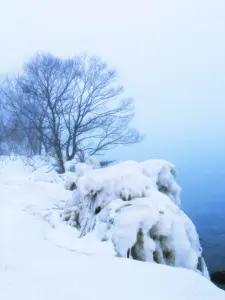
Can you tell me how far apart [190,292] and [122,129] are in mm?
15803

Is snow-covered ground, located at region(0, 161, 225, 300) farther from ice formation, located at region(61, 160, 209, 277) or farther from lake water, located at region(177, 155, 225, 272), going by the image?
lake water, located at region(177, 155, 225, 272)

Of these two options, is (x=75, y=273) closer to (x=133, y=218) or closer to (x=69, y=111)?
(x=133, y=218)

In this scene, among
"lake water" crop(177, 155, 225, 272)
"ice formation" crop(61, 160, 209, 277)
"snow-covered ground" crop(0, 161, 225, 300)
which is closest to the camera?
"snow-covered ground" crop(0, 161, 225, 300)

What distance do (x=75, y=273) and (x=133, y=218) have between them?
1.63 meters

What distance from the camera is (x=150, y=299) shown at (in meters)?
3.07

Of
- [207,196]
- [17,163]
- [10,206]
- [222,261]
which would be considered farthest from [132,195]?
[207,196]

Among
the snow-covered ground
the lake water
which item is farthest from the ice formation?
the lake water

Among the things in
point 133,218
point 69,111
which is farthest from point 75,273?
point 69,111

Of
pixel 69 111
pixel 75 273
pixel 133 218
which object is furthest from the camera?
pixel 69 111

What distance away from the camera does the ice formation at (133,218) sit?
4.85m

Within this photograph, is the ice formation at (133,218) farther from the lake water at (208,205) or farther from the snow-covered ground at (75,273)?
the lake water at (208,205)

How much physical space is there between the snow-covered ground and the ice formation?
407mm

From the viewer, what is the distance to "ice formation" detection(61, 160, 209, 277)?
485 centimetres

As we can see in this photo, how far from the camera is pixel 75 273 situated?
3613mm
